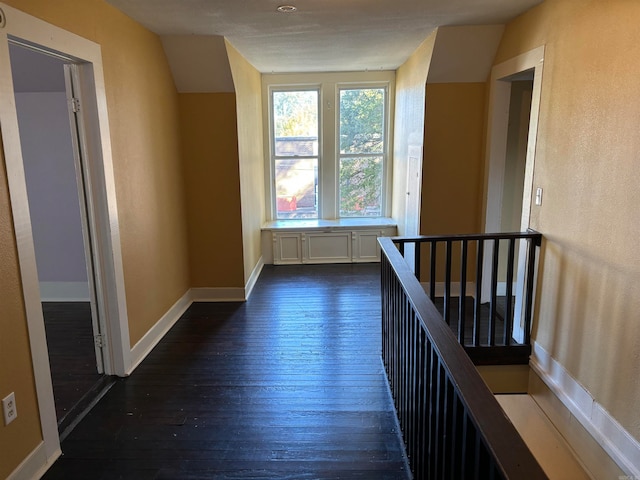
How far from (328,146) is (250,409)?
170 inches

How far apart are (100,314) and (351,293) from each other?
2.66 meters

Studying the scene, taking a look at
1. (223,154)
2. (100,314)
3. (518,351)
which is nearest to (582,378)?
(518,351)

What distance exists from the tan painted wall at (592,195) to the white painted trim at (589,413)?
55mm

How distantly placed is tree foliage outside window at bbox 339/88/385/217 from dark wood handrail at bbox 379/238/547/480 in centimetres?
389

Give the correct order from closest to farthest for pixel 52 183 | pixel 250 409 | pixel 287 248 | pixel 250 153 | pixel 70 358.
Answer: pixel 250 409 < pixel 70 358 < pixel 52 183 < pixel 250 153 < pixel 287 248

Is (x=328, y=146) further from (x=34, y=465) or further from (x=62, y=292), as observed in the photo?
(x=34, y=465)

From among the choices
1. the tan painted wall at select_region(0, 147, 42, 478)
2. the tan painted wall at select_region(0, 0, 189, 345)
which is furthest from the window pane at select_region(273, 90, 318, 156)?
the tan painted wall at select_region(0, 147, 42, 478)

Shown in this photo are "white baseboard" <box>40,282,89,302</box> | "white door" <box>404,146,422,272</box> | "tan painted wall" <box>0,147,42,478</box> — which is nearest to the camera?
"tan painted wall" <box>0,147,42,478</box>

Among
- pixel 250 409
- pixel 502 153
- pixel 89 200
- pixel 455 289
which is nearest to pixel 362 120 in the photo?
pixel 502 153

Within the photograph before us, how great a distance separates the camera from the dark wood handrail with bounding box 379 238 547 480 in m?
0.93

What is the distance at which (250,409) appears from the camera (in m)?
2.62

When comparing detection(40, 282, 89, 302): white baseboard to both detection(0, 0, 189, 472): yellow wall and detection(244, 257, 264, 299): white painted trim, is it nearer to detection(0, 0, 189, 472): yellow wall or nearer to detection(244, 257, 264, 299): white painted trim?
detection(0, 0, 189, 472): yellow wall

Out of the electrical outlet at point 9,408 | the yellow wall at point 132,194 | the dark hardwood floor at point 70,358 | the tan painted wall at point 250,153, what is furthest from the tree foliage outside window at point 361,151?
the electrical outlet at point 9,408

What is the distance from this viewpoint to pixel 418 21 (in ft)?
11.2
